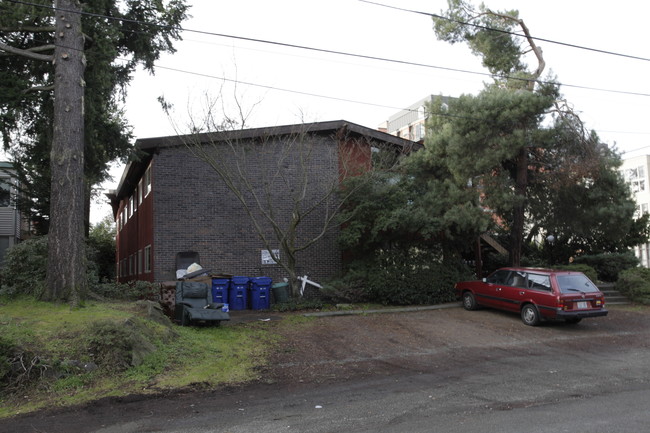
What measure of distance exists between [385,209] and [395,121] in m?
50.9

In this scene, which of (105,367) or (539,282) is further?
(539,282)

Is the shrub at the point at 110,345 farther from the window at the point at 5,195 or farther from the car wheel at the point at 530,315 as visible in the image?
the window at the point at 5,195

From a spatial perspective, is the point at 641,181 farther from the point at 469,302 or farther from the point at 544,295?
the point at 544,295

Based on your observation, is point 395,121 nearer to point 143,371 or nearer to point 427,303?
point 427,303

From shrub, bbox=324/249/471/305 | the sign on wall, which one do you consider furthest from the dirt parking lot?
the sign on wall

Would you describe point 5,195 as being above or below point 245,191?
above

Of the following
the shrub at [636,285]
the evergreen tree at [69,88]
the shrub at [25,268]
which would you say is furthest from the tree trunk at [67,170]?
the shrub at [636,285]

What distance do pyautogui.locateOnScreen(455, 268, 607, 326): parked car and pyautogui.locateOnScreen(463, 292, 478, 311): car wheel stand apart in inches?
23.2

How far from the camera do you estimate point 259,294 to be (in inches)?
651

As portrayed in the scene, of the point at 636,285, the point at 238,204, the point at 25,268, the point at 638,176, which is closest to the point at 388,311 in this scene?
the point at 238,204

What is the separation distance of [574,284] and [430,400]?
8.39 meters

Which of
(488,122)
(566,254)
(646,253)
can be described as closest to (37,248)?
(488,122)

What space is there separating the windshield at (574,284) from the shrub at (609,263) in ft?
35.5

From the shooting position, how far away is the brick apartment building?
17391 mm
